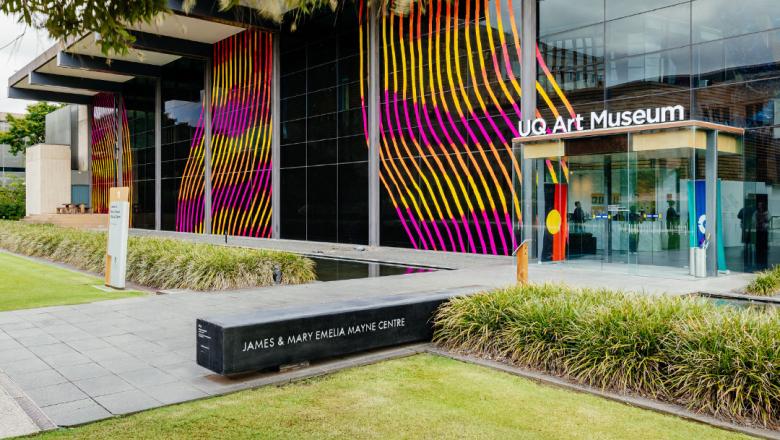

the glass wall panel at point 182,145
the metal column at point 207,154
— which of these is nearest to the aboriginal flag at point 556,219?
the metal column at point 207,154

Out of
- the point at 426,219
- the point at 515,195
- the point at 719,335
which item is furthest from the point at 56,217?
the point at 719,335

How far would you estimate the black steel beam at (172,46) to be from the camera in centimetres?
3022

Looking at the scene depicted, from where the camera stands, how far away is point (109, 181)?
4822 centimetres

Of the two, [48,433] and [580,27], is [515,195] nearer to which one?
[580,27]

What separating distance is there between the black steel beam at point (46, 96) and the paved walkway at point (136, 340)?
42.3 meters

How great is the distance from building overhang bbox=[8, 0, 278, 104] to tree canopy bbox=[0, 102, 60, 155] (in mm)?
13253

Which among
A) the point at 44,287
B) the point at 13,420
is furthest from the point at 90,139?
the point at 13,420

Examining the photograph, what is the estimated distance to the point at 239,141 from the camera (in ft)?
110

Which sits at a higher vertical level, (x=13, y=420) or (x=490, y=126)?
(x=490, y=126)

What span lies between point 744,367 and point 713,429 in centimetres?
69

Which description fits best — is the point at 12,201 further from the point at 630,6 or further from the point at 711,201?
the point at 711,201

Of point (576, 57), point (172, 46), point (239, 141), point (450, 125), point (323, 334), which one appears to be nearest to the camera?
point (323, 334)

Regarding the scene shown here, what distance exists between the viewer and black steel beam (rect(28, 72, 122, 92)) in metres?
40.2

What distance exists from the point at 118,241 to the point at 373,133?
13.2 metres
